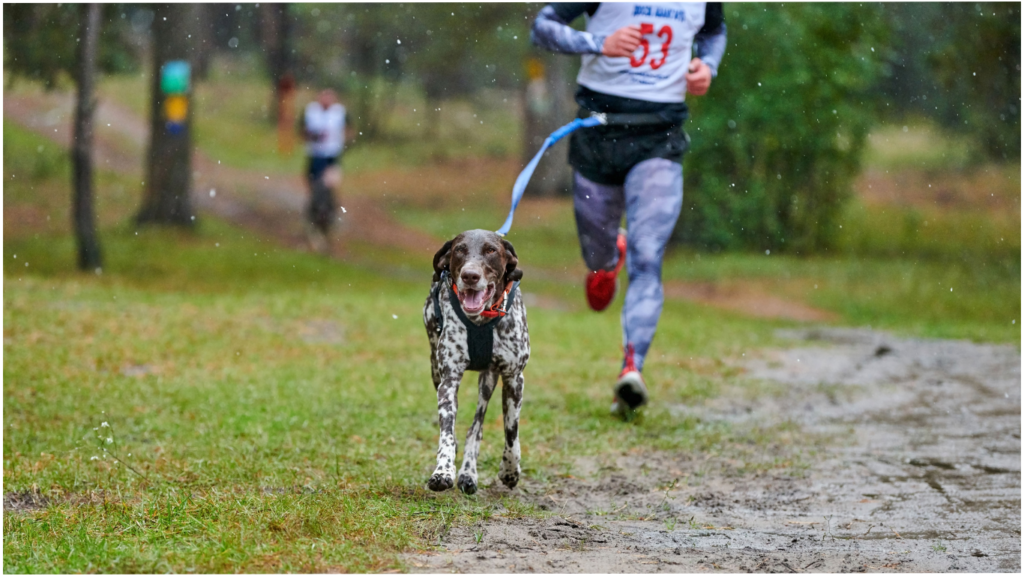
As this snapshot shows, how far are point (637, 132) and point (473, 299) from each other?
92.6 inches

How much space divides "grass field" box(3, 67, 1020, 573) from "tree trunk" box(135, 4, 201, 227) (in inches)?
32.1

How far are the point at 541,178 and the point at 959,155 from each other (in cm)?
1056

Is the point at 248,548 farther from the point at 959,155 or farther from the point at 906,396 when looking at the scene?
the point at 959,155

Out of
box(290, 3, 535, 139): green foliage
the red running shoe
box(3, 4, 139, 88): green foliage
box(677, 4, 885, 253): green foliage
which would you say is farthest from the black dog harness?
box(290, 3, 535, 139): green foliage

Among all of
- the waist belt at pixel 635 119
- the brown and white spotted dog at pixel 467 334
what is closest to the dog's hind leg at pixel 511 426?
the brown and white spotted dog at pixel 467 334

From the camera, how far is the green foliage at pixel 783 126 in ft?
60.5

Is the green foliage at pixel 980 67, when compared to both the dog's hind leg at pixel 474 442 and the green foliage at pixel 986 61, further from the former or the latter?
the dog's hind leg at pixel 474 442

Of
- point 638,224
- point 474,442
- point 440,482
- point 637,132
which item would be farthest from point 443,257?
point 637,132

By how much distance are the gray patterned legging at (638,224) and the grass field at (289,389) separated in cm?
71

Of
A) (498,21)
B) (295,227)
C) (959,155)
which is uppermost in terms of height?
(498,21)

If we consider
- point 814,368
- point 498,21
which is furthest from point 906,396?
point 498,21

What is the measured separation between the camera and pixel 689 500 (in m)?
5.46

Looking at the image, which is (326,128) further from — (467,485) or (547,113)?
(467,485)

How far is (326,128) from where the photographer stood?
1777 cm
